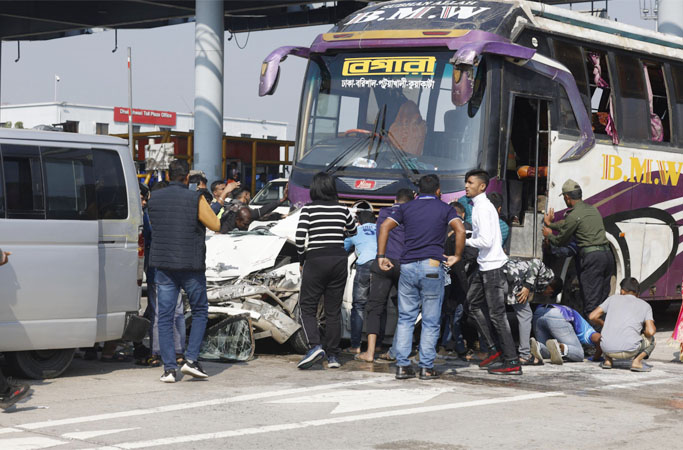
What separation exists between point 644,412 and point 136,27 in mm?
28516

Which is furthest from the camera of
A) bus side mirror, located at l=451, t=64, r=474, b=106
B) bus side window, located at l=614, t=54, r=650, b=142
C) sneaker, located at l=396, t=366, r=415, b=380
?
bus side window, located at l=614, t=54, r=650, b=142

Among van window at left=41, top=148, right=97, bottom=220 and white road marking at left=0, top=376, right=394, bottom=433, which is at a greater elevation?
van window at left=41, top=148, right=97, bottom=220

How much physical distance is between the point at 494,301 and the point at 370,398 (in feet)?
7.49

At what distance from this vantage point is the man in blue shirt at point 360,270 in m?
11.6

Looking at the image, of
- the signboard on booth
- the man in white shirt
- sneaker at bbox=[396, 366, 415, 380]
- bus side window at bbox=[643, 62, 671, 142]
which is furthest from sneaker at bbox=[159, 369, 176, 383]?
the signboard on booth

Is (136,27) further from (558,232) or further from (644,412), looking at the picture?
(644,412)

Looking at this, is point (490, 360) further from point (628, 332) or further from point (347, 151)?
point (347, 151)

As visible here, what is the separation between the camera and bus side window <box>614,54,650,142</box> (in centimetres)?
1430

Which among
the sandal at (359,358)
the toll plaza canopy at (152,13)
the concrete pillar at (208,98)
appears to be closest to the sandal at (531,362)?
the sandal at (359,358)

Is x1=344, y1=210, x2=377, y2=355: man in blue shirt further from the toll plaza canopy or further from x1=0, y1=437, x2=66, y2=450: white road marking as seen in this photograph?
the toll plaza canopy

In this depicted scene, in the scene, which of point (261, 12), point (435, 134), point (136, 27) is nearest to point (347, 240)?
point (435, 134)

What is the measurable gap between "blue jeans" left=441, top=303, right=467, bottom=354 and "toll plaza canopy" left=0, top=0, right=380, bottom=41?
18.3m

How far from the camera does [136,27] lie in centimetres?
3456

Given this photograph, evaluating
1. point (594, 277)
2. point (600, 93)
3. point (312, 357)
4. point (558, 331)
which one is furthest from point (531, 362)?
point (600, 93)
